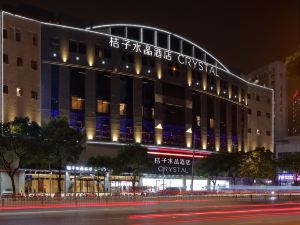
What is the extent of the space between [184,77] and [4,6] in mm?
38183

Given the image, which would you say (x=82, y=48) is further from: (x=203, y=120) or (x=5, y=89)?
(x=203, y=120)

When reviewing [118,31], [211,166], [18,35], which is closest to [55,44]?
[18,35]

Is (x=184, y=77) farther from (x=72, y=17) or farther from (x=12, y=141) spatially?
(x=12, y=141)

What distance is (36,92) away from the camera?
8625 cm

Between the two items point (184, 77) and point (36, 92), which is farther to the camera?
point (184, 77)

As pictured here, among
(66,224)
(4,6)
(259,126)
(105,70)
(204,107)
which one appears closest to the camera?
(66,224)

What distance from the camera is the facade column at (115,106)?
313ft

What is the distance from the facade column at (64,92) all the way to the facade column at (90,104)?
3.55 m

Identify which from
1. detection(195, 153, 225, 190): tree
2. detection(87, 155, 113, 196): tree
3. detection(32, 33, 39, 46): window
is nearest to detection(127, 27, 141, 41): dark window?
detection(32, 33, 39, 46): window

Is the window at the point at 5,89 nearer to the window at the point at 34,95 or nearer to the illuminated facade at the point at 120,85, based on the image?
the illuminated facade at the point at 120,85

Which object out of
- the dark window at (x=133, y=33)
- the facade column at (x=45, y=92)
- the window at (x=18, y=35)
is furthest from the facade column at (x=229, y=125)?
the window at (x=18, y=35)

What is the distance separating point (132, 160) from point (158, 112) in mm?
20776

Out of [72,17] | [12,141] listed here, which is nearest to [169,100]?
[72,17]

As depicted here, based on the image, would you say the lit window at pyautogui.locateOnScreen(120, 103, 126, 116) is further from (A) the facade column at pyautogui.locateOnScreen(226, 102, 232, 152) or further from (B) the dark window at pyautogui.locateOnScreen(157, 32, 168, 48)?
(A) the facade column at pyautogui.locateOnScreen(226, 102, 232, 152)
